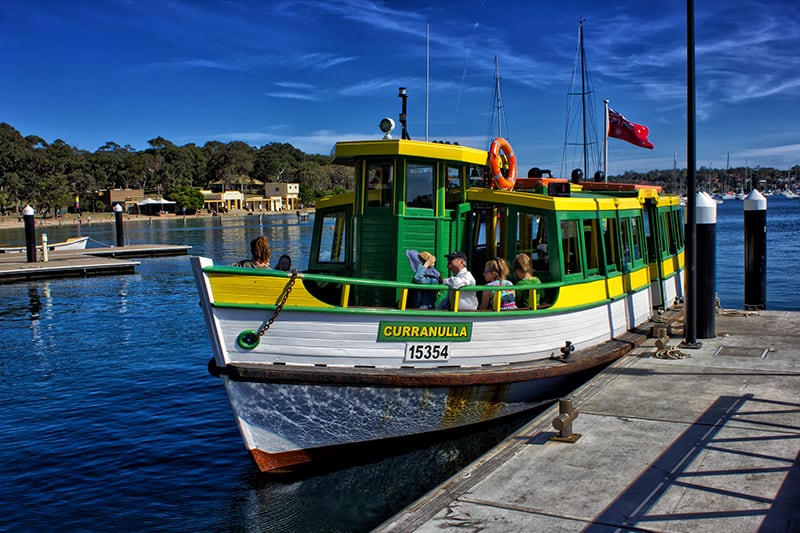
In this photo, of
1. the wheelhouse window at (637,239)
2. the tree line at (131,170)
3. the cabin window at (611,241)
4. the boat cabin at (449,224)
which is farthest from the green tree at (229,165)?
the cabin window at (611,241)

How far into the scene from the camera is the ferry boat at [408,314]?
8.04 metres

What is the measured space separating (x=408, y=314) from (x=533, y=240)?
14.8ft

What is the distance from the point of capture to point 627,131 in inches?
758

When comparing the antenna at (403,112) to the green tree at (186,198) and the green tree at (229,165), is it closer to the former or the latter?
the green tree at (186,198)

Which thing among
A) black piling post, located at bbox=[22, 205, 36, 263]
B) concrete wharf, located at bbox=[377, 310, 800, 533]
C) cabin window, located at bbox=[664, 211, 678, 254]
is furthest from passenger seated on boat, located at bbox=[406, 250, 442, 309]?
black piling post, located at bbox=[22, 205, 36, 263]

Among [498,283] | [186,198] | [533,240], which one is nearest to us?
[498,283]

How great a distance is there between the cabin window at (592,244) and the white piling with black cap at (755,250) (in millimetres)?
7040

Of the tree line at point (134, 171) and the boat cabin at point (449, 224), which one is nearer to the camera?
the boat cabin at point (449, 224)

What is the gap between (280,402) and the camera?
8289mm

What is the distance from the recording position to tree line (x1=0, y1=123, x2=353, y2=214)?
354 ft

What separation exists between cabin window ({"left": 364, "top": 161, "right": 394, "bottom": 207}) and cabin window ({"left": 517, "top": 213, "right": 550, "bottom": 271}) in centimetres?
238

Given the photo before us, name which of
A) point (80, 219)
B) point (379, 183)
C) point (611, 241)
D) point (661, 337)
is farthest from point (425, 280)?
point (80, 219)

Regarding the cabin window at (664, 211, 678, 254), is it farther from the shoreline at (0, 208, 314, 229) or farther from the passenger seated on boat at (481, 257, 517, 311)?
the shoreline at (0, 208, 314, 229)

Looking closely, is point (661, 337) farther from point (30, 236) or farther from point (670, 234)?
point (30, 236)
